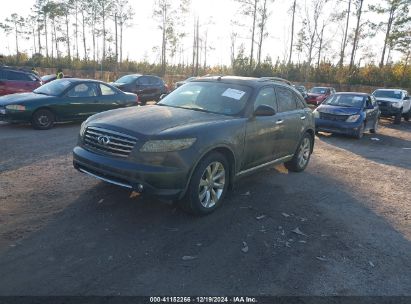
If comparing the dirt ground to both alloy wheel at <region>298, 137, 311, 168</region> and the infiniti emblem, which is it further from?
the infiniti emblem

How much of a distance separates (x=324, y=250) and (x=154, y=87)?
15764mm

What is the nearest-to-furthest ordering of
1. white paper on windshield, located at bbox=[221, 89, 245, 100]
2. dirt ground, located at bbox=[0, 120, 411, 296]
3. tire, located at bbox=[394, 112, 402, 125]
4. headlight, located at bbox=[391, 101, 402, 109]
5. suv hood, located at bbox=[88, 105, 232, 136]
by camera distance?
dirt ground, located at bbox=[0, 120, 411, 296]
suv hood, located at bbox=[88, 105, 232, 136]
white paper on windshield, located at bbox=[221, 89, 245, 100]
headlight, located at bbox=[391, 101, 402, 109]
tire, located at bbox=[394, 112, 402, 125]

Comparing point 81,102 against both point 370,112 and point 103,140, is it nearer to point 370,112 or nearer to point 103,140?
point 103,140

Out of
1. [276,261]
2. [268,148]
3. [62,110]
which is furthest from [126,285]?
[62,110]

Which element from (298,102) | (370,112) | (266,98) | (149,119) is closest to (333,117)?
(370,112)

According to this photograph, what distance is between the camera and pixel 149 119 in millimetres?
4754

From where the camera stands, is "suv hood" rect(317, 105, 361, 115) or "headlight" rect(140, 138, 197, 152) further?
"suv hood" rect(317, 105, 361, 115)

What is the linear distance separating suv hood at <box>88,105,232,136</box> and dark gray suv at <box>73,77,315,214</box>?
0.01 m

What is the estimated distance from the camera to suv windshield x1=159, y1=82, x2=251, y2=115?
542 cm

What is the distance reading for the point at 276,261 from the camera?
3.81 meters

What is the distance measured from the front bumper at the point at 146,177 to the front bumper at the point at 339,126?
31.8 ft

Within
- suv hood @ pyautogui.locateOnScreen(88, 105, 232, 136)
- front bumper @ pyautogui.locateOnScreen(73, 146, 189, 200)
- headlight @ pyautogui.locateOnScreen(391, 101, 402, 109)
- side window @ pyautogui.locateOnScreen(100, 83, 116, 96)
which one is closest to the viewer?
front bumper @ pyautogui.locateOnScreen(73, 146, 189, 200)

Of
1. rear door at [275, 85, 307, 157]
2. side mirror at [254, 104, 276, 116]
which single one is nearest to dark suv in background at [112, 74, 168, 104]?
rear door at [275, 85, 307, 157]

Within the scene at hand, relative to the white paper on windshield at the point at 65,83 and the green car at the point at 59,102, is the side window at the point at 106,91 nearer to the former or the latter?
the green car at the point at 59,102
